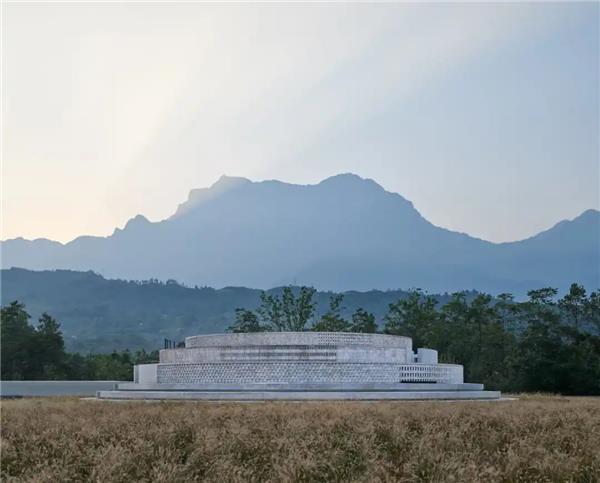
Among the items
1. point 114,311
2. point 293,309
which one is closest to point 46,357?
point 293,309

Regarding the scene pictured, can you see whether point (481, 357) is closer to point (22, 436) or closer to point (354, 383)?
point (354, 383)

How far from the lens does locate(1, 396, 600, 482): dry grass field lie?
7293mm

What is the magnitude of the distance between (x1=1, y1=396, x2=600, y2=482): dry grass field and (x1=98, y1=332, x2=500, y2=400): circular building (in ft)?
29.6

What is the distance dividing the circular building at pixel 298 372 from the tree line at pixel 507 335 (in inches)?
344

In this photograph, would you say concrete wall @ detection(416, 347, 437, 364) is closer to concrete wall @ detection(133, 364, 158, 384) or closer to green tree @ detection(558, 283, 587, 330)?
concrete wall @ detection(133, 364, 158, 384)

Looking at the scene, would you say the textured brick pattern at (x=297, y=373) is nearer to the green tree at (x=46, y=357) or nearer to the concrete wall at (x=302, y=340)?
the concrete wall at (x=302, y=340)

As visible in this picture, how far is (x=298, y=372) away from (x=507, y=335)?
25.5 m

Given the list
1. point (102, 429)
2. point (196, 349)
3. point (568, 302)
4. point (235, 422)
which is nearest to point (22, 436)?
point (102, 429)

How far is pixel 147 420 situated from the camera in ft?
35.9

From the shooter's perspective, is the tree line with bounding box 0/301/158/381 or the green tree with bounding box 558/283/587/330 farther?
the tree line with bounding box 0/301/158/381

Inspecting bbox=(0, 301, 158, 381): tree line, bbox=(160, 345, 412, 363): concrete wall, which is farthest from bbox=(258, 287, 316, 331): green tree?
bbox=(160, 345, 412, 363): concrete wall

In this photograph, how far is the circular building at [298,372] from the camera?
2028cm

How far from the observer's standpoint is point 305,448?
319 inches

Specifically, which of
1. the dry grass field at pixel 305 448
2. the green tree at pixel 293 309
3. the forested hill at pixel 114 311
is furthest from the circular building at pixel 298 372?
the forested hill at pixel 114 311
